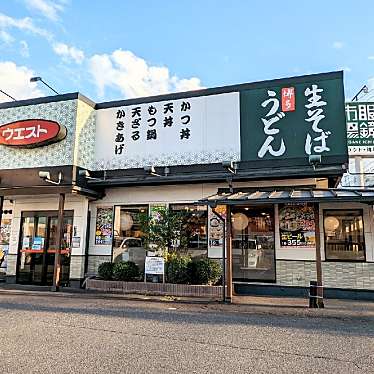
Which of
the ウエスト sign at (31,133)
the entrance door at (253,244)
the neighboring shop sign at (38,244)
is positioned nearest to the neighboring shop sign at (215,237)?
the entrance door at (253,244)

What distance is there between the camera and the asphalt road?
15.4ft

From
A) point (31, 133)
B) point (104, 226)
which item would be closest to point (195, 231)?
point (104, 226)

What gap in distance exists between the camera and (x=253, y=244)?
1130 cm

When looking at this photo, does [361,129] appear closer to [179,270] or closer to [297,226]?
[297,226]

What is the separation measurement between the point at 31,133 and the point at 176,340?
9154 millimetres

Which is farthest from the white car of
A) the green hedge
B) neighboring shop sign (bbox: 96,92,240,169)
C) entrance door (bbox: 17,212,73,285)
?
neighboring shop sign (bbox: 96,92,240,169)

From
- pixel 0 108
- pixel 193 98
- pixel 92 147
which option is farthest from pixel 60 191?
pixel 193 98

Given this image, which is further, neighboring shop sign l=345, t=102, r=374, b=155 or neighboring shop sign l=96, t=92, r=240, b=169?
neighboring shop sign l=345, t=102, r=374, b=155

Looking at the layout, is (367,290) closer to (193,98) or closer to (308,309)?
(308,309)

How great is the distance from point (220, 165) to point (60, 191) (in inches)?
194

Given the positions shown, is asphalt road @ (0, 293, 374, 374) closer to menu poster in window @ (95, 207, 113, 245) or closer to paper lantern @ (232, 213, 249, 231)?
paper lantern @ (232, 213, 249, 231)

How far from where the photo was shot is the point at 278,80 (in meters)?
11.2

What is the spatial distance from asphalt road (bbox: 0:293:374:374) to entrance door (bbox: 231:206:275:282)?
9.43 ft

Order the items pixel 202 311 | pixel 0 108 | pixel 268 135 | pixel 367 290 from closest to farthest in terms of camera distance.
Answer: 1. pixel 202 311
2. pixel 367 290
3. pixel 268 135
4. pixel 0 108
